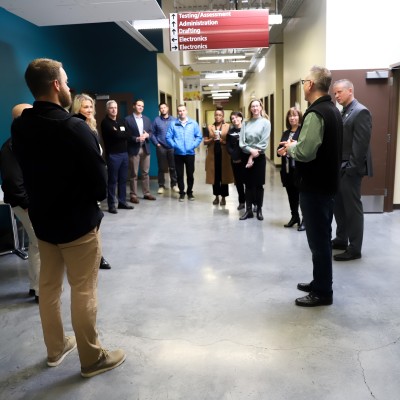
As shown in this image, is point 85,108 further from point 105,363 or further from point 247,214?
point 247,214

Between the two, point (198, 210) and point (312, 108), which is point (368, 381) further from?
point (198, 210)

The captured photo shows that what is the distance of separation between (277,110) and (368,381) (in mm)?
9343

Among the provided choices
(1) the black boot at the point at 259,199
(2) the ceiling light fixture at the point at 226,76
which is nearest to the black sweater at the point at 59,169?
(1) the black boot at the point at 259,199

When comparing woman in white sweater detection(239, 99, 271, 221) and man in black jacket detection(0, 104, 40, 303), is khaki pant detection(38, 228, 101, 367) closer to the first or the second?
man in black jacket detection(0, 104, 40, 303)

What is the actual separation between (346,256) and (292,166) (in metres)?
1.27

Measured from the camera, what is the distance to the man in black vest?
259cm

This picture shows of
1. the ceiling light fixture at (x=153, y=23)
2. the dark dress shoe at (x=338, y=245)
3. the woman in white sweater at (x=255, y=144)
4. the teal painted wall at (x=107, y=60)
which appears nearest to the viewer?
the dark dress shoe at (x=338, y=245)

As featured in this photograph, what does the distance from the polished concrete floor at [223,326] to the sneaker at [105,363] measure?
41 millimetres

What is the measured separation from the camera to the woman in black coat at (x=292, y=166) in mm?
4676

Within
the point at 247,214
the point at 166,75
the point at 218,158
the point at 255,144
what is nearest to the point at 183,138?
the point at 218,158

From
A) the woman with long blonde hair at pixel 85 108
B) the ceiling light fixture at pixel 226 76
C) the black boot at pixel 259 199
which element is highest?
the ceiling light fixture at pixel 226 76

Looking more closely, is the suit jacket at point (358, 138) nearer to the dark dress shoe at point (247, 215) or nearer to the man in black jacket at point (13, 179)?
the dark dress shoe at point (247, 215)

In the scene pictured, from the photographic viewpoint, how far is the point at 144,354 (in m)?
2.36

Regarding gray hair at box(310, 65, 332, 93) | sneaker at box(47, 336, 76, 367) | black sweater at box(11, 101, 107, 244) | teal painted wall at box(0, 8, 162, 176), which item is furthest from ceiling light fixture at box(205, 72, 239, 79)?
black sweater at box(11, 101, 107, 244)
